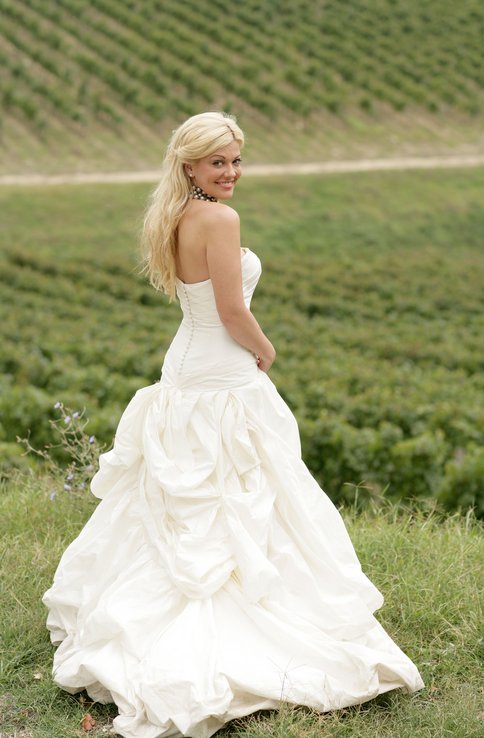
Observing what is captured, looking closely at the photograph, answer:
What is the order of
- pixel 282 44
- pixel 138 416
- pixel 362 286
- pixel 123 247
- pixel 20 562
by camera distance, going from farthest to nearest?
pixel 282 44, pixel 123 247, pixel 362 286, pixel 20 562, pixel 138 416

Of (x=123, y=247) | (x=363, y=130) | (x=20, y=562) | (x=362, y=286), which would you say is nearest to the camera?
(x=20, y=562)

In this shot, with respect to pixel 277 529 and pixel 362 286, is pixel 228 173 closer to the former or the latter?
pixel 277 529

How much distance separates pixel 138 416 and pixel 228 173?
109 cm

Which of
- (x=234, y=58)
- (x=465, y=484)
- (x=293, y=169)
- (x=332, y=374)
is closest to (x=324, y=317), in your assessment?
(x=332, y=374)

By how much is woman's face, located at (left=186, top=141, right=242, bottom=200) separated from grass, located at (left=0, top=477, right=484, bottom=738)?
2.01 meters

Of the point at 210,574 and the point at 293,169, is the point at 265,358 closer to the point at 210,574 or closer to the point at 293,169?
the point at 210,574

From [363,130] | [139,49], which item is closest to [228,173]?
[363,130]

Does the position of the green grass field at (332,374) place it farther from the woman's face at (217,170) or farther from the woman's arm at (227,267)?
the woman's face at (217,170)

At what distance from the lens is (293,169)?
93.9 feet

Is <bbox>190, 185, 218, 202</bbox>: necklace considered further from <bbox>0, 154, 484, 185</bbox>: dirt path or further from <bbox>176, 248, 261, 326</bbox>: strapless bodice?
<bbox>0, 154, 484, 185</bbox>: dirt path

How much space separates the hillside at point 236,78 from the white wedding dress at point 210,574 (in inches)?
961

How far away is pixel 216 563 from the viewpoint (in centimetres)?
360

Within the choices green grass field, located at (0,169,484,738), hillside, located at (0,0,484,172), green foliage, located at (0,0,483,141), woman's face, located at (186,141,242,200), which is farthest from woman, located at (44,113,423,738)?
green foliage, located at (0,0,483,141)

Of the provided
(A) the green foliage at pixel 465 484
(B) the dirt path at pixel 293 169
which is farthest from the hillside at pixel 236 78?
(A) the green foliage at pixel 465 484
